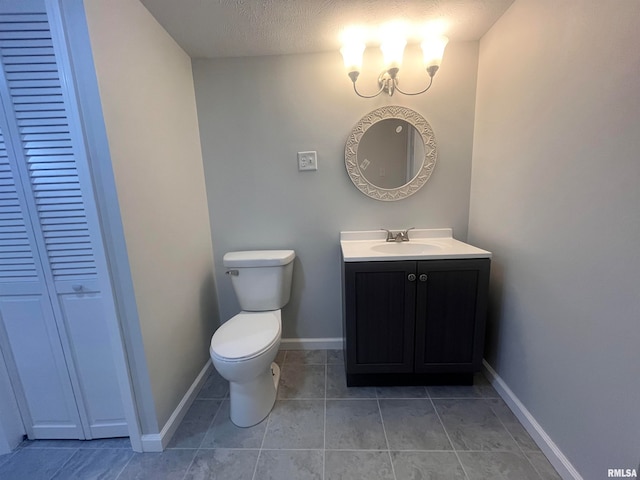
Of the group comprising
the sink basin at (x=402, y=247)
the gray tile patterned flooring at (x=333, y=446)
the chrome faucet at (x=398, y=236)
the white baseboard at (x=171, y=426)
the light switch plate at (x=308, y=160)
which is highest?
the light switch plate at (x=308, y=160)

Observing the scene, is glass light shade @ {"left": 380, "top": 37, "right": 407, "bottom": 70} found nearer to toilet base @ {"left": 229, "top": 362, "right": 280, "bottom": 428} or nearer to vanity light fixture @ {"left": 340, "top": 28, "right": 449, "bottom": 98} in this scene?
vanity light fixture @ {"left": 340, "top": 28, "right": 449, "bottom": 98}

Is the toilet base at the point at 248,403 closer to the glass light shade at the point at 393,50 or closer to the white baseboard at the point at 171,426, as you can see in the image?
the white baseboard at the point at 171,426

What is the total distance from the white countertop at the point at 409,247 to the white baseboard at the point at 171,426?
1185mm

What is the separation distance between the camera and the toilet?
124 centimetres

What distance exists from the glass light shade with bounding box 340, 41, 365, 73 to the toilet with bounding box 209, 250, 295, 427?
116 centimetres

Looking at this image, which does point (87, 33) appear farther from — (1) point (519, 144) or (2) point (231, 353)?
(1) point (519, 144)

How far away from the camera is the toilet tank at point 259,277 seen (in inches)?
63.8

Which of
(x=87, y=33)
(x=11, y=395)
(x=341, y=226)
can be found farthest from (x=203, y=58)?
(x=11, y=395)

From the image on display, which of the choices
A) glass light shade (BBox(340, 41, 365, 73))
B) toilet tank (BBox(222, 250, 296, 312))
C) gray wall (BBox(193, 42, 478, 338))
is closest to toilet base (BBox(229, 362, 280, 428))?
toilet tank (BBox(222, 250, 296, 312))

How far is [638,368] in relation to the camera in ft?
2.53

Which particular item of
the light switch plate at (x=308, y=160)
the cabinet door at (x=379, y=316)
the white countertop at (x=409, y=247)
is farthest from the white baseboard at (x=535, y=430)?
the light switch plate at (x=308, y=160)

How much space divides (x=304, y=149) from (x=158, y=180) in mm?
Result: 878

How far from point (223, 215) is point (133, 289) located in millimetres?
834

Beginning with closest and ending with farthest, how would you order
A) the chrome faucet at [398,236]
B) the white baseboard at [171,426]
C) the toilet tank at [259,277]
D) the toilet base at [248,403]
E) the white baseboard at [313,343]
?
the white baseboard at [171,426] → the toilet base at [248,403] → the toilet tank at [259,277] → the chrome faucet at [398,236] → the white baseboard at [313,343]
